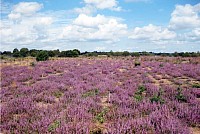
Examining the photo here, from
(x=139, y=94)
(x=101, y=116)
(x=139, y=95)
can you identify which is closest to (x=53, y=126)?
(x=101, y=116)

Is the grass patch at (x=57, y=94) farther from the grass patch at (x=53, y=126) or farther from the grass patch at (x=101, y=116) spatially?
the grass patch at (x=53, y=126)

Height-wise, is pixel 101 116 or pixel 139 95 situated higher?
pixel 139 95

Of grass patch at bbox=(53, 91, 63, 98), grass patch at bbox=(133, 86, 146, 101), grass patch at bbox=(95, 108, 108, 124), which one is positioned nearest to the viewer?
grass patch at bbox=(95, 108, 108, 124)

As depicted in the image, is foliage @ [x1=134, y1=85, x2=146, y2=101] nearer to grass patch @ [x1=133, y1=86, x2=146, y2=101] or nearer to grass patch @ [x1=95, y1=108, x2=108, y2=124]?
grass patch @ [x1=133, y1=86, x2=146, y2=101]

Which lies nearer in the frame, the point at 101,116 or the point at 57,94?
the point at 101,116

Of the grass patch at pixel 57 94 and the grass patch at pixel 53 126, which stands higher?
the grass patch at pixel 53 126

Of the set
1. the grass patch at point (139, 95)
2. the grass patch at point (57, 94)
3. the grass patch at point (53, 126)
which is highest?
the grass patch at point (139, 95)

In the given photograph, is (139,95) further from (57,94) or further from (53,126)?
(53,126)

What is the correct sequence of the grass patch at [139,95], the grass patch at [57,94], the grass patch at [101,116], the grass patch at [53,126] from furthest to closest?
the grass patch at [57,94] → the grass patch at [139,95] → the grass patch at [101,116] → the grass patch at [53,126]

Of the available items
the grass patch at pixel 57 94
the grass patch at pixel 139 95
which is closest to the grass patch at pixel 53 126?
the grass patch at pixel 139 95

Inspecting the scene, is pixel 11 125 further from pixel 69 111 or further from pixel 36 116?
pixel 69 111

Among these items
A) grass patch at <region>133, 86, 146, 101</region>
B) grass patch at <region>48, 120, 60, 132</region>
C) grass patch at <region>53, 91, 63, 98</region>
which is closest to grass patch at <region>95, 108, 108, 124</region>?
grass patch at <region>48, 120, 60, 132</region>

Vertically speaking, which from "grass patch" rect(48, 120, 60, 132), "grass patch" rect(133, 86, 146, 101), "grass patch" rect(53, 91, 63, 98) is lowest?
"grass patch" rect(53, 91, 63, 98)

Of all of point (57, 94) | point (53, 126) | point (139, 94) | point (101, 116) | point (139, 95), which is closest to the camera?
point (53, 126)
